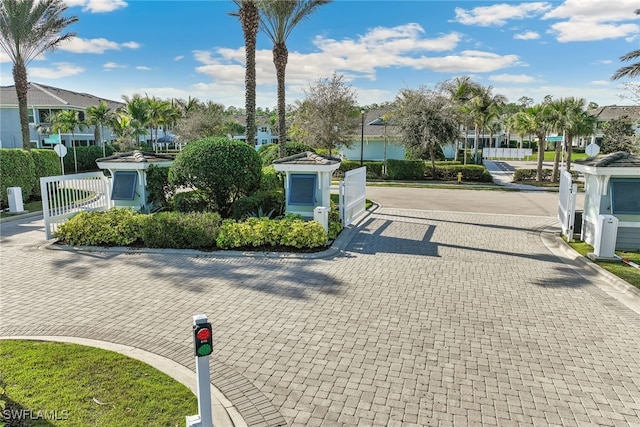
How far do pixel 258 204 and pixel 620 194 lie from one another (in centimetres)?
914

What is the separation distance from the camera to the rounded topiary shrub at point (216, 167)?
1147cm

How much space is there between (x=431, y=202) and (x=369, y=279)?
12.0 metres

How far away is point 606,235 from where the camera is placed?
9188mm

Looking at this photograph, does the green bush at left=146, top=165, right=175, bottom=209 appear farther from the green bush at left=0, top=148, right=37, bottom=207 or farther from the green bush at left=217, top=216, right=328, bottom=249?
the green bush at left=0, top=148, right=37, bottom=207

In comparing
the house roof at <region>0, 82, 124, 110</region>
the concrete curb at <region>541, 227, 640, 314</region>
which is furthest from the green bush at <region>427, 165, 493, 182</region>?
the house roof at <region>0, 82, 124, 110</region>

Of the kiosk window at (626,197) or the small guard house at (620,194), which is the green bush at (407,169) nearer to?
the small guard house at (620,194)

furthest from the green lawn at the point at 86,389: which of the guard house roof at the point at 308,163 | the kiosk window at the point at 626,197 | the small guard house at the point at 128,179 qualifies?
the kiosk window at the point at 626,197

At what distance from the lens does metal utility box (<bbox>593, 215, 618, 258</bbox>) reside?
913cm

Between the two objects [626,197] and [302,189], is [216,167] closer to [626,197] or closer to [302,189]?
[302,189]

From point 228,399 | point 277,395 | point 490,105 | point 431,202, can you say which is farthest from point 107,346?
point 490,105

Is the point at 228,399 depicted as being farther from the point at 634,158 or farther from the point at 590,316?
the point at 634,158

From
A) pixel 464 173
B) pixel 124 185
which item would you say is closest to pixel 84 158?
pixel 124 185

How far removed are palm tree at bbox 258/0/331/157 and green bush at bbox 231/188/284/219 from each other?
627 centimetres

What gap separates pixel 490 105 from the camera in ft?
113
